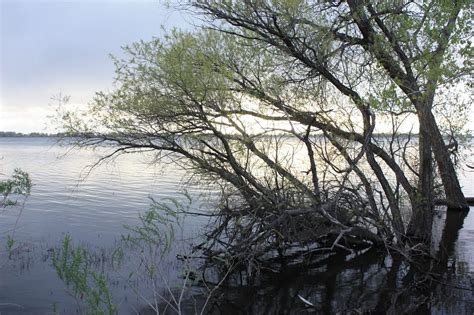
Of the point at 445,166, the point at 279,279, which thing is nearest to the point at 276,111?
the point at 279,279

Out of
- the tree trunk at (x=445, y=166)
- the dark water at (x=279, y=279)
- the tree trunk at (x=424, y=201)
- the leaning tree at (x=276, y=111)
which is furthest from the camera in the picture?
the tree trunk at (x=445, y=166)

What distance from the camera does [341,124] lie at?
45.1ft

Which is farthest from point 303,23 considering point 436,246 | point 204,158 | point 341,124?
point 436,246

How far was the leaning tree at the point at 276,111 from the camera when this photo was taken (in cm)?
1167

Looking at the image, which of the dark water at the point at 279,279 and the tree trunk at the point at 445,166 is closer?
the dark water at the point at 279,279

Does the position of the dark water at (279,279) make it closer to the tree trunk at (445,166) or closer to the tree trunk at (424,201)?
the tree trunk at (424,201)

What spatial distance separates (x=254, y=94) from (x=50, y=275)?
7.62 metres

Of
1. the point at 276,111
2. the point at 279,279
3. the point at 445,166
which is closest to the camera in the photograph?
the point at 279,279

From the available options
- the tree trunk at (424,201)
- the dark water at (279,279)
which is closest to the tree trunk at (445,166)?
the tree trunk at (424,201)

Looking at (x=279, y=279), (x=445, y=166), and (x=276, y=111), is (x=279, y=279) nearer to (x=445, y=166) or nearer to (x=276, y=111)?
(x=276, y=111)

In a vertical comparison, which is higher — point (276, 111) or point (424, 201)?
point (276, 111)

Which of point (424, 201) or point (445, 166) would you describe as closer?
point (424, 201)

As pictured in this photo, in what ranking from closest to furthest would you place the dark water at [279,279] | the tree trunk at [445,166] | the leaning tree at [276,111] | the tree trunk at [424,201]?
1. the dark water at [279,279]
2. the leaning tree at [276,111]
3. the tree trunk at [424,201]
4. the tree trunk at [445,166]

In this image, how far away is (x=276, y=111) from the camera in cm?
1427
